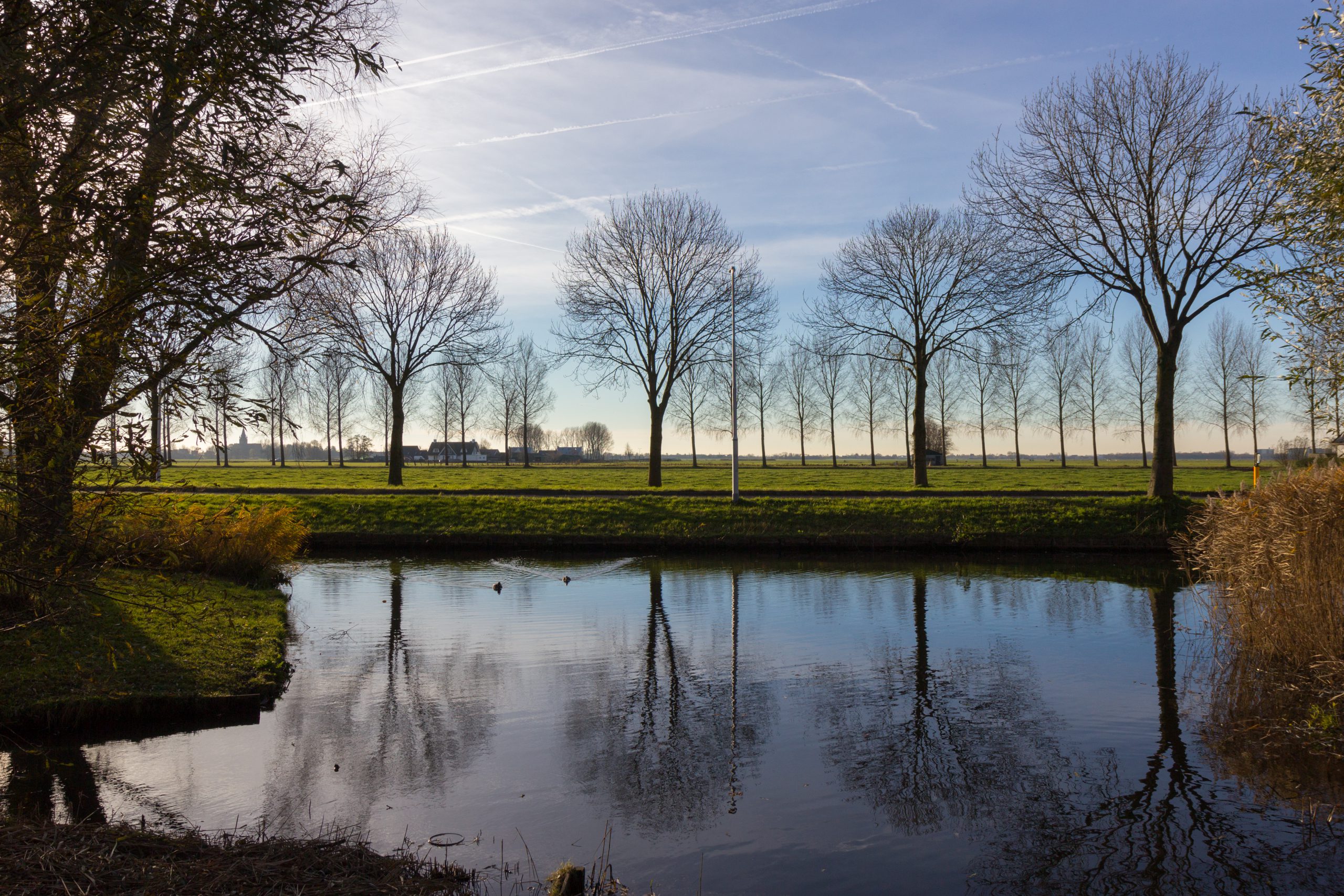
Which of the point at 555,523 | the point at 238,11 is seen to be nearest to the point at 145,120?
the point at 238,11

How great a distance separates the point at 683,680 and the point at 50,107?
8.47 meters

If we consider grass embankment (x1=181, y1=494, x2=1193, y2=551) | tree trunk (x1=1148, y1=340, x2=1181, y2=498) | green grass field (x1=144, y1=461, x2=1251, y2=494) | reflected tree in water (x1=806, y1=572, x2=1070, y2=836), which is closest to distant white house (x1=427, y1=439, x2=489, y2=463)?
green grass field (x1=144, y1=461, x2=1251, y2=494)

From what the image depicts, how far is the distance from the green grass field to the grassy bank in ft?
72.2

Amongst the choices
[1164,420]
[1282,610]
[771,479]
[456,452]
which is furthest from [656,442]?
[456,452]

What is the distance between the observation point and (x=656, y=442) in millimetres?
38594

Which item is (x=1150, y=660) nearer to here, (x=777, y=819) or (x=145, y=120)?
(x=777, y=819)

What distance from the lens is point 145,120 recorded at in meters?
5.17

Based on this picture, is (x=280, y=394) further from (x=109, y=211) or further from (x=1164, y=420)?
(x=1164, y=420)

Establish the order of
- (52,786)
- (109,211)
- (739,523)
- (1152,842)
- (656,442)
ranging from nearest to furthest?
(109,211)
(1152,842)
(52,786)
(739,523)
(656,442)

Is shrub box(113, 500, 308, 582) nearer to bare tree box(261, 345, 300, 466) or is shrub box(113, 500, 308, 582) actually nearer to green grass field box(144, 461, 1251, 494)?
bare tree box(261, 345, 300, 466)

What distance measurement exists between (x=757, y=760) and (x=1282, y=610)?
7139mm

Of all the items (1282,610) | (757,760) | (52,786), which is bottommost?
(757,760)

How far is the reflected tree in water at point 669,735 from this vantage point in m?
6.85

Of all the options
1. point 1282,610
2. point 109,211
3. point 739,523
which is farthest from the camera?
point 739,523
